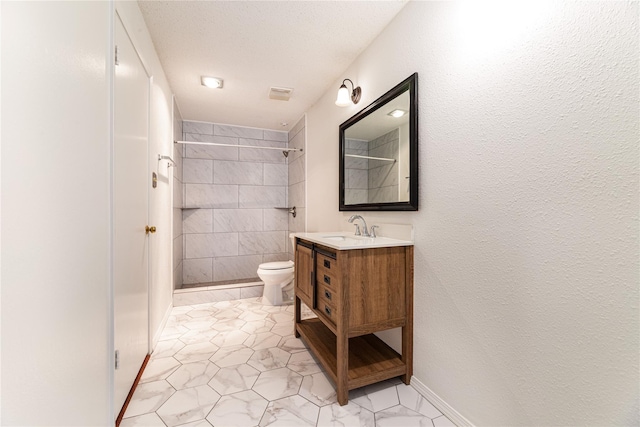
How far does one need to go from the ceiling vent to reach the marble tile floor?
2.32 metres

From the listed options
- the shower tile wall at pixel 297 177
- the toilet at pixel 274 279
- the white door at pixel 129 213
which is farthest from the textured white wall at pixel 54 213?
the shower tile wall at pixel 297 177

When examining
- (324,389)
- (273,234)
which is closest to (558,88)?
(324,389)

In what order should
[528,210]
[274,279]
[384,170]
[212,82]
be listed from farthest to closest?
[274,279]
[212,82]
[384,170]
[528,210]

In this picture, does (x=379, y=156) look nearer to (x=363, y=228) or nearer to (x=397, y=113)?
(x=397, y=113)

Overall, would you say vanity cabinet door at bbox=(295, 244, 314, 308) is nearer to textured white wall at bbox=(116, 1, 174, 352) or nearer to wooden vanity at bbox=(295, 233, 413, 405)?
wooden vanity at bbox=(295, 233, 413, 405)

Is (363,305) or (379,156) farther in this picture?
(379,156)

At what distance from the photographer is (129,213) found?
4.75ft

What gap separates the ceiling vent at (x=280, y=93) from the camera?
2713mm

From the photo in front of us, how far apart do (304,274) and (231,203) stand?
7.39 ft

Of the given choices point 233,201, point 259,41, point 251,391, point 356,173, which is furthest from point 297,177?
point 251,391

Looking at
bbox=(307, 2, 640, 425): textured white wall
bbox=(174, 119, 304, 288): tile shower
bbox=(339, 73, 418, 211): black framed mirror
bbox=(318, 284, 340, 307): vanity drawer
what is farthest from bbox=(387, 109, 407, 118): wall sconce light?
bbox=(174, 119, 304, 288): tile shower

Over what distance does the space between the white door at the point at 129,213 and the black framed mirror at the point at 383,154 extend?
1.48 metres

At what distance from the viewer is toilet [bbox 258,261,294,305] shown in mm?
2943

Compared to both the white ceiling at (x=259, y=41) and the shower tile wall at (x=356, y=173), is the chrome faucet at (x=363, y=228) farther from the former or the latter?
the white ceiling at (x=259, y=41)
